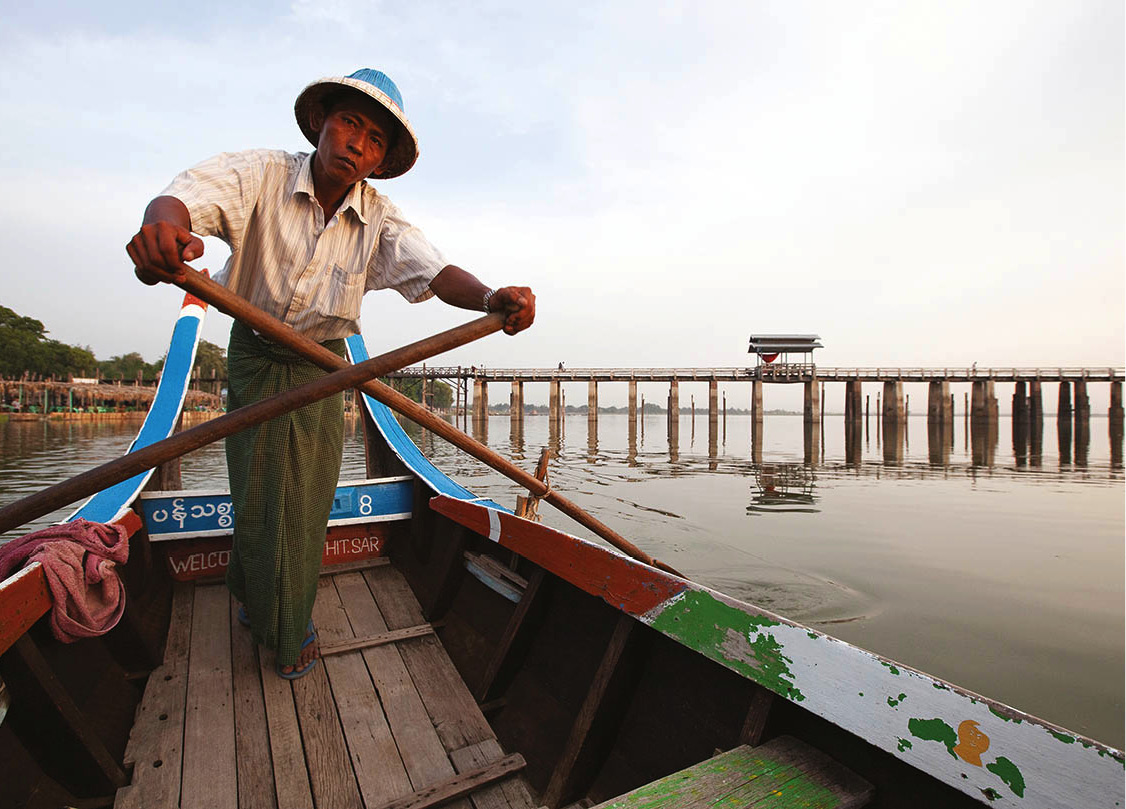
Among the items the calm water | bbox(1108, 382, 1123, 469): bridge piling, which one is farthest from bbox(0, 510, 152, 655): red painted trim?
bbox(1108, 382, 1123, 469): bridge piling

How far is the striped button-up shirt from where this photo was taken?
1.66m

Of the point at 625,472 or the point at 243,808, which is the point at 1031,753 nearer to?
the point at 243,808

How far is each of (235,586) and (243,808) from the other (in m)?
0.90

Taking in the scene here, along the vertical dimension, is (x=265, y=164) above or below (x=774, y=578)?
above

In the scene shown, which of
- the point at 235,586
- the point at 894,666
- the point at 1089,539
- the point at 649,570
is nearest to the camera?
the point at 894,666

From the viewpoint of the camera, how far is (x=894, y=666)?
3.20 ft

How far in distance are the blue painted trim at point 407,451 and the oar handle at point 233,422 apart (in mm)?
1053

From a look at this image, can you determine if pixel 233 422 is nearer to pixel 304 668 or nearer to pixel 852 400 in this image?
pixel 304 668

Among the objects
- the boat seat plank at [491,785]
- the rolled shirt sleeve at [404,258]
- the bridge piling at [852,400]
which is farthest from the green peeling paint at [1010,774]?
the bridge piling at [852,400]

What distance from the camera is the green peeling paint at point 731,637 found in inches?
44.9

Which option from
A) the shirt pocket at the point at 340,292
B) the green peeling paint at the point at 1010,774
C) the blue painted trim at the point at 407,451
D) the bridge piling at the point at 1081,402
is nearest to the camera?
the green peeling paint at the point at 1010,774

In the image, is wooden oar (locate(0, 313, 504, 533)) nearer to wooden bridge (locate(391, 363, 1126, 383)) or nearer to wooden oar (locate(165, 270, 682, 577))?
wooden oar (locate(165, 270, 682, 577))

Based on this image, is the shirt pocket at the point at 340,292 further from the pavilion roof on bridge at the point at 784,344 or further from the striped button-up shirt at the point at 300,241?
the pavilion roof on bridge at the point at 784,344

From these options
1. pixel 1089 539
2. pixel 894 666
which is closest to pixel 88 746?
pixel 894 666
